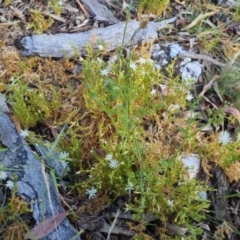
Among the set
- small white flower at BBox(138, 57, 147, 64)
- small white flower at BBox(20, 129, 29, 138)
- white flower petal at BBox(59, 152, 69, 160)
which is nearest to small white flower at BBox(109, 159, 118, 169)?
white flower petal at BBox(59, 152, 69, 160)

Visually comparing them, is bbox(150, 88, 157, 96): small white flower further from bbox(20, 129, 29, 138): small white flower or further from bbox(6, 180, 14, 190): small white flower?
bbox(6, 180, 14, 190): small white flower

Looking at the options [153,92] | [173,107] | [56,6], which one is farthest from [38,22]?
[173,107]

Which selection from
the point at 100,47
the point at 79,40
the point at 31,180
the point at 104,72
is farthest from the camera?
the point at 79,40

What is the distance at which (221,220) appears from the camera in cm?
242

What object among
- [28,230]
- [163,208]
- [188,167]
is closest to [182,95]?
[188,167]

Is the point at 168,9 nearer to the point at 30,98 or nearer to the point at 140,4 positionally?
the point at 140,4

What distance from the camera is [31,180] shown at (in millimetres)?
2352

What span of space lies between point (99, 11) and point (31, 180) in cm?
128

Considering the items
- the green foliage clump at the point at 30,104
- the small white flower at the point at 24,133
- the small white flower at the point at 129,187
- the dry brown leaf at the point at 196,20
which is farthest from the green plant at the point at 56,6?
the small white flower at the point at 129,187

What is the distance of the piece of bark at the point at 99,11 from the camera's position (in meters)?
3.08

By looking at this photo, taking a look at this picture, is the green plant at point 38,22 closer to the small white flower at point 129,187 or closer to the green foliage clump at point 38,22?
the green foliage clump at point 38,22

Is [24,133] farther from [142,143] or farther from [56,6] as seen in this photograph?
[56,6]

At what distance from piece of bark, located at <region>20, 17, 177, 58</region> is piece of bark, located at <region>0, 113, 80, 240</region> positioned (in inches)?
21.3

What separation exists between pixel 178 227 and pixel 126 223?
0.82 feet
